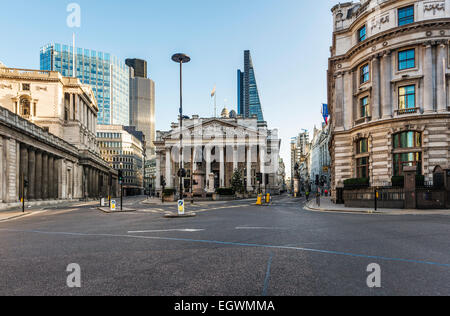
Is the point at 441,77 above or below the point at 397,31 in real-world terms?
below

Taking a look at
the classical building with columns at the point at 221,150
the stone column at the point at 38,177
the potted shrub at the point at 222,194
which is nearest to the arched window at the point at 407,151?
the potted shrub at the point at 222,194

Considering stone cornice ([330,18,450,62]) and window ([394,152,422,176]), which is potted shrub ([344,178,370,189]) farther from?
stone cornice ([330,18,450,62])

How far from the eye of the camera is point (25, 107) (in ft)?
180

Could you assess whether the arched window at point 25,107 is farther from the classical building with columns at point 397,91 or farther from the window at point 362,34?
the window at point 362,34

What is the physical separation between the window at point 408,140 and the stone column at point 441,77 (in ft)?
9.56

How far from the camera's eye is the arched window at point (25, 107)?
54.1 metres

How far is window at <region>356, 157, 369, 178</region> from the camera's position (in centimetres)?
3079

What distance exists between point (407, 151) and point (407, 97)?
5309mm

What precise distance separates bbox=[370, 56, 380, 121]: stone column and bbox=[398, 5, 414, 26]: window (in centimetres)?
383

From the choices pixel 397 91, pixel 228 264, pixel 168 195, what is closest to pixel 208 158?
pixel 168 195

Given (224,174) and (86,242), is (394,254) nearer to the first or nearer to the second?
(86,242)

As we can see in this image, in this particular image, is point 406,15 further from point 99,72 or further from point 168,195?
point 99,72

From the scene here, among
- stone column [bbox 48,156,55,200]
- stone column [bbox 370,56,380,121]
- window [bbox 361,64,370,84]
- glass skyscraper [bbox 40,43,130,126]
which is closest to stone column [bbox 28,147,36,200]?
stone column [bbox 48,156,55,200]
